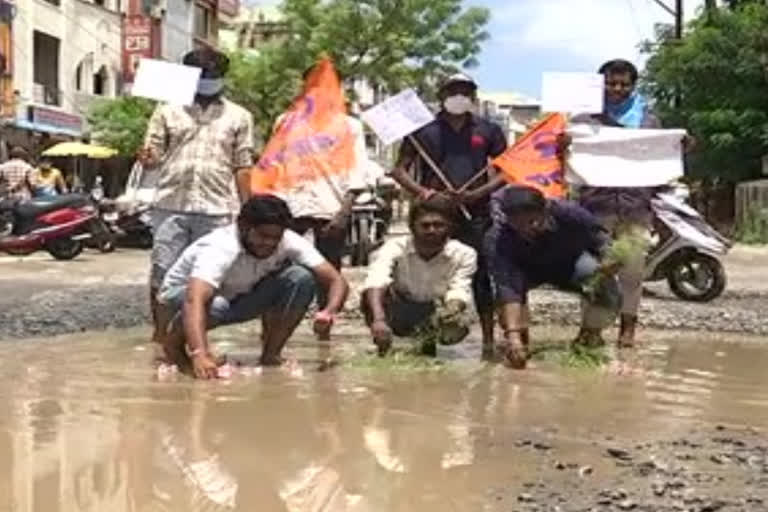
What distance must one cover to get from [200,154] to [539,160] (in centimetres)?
197

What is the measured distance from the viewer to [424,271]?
22.3 feet

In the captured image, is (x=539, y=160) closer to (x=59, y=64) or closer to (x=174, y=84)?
(x=174, y=84)

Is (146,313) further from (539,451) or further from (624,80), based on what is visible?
(539,451)

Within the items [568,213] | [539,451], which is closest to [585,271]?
[568,213]


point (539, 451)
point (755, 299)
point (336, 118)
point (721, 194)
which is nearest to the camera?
point (539, 451)

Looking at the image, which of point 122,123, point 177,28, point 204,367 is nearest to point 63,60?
point 122,123

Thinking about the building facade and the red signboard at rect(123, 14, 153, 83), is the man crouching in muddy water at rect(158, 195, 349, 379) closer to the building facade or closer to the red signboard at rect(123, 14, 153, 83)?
the building facade

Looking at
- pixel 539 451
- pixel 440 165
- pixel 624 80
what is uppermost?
pixel 624 80

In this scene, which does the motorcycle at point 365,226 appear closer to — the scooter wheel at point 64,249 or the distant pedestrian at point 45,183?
the scooter wheel at point 64,249

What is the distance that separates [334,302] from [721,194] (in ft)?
74.2

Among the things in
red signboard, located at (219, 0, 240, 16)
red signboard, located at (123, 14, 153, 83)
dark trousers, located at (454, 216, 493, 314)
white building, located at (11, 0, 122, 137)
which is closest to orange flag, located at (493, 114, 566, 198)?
dark trousers, located at (454, 216, 493, 314)

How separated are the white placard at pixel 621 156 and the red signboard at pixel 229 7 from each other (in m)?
49.8

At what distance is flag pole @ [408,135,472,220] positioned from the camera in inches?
284

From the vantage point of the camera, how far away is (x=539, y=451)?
4.54 meters
